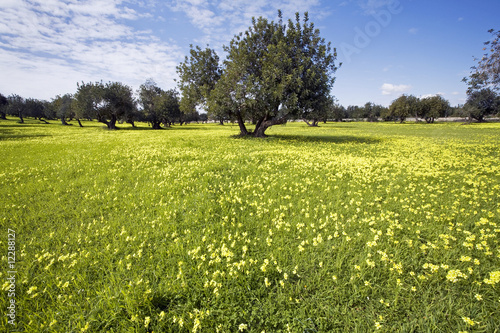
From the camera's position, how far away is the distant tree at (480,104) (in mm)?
63169

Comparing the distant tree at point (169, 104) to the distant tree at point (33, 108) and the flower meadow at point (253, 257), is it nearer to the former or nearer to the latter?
the flower meadow at point (253, 257)

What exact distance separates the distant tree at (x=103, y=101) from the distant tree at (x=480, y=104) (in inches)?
4205

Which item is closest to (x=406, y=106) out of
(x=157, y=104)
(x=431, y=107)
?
(x=431, y=107)

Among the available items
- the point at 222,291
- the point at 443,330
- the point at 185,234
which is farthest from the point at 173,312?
the point at 443,330

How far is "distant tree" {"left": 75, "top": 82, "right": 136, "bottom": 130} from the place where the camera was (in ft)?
159

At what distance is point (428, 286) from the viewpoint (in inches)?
130

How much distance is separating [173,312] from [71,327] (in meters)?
1.48

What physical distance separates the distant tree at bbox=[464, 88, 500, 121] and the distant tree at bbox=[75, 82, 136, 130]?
107 meters

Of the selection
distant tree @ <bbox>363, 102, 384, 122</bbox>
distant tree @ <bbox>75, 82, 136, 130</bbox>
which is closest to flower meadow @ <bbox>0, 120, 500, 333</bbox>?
distant tree @ <bbox>75, 82, 136, 130</bbox>

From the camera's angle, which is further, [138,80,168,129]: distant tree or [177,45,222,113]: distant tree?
Answer: [138,80,168,129]: distant tree

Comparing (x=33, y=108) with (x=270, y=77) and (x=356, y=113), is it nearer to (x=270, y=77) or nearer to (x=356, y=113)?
(x=270, y=77)

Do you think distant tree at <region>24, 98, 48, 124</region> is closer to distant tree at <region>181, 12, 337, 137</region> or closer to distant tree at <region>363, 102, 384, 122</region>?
distant tree at <region>181, 12, 337, 137</region>

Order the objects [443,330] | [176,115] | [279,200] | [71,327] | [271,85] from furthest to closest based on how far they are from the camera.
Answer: [176,115] → [271,85] → [279,200] → [71,327] → [443,330]

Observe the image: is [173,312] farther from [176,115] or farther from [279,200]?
[176,115]
